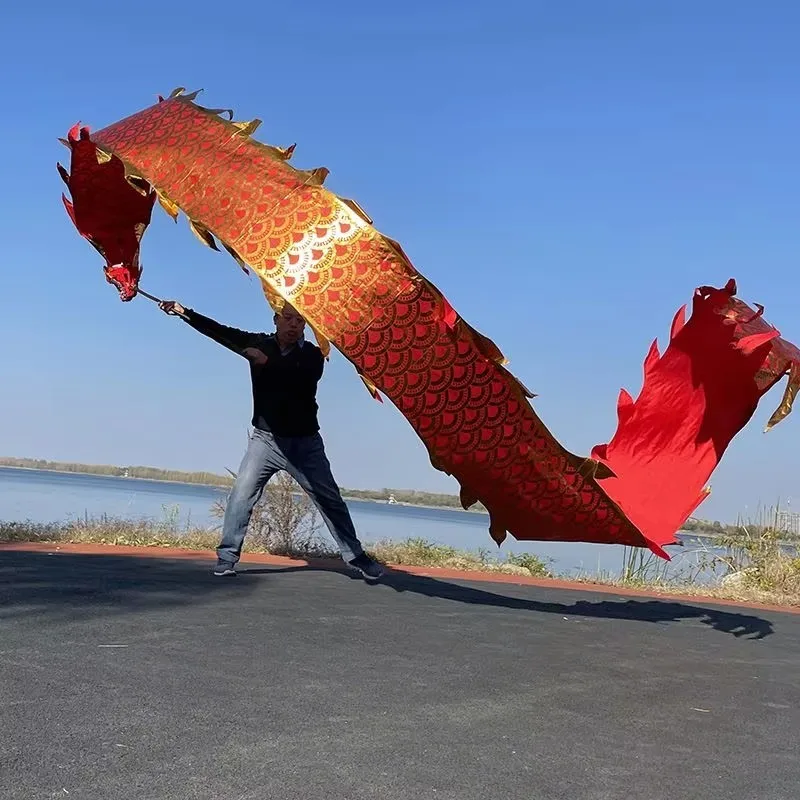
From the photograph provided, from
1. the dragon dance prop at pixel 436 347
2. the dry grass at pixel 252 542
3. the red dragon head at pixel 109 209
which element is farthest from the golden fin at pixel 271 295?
the dry grass at pixel 252 542

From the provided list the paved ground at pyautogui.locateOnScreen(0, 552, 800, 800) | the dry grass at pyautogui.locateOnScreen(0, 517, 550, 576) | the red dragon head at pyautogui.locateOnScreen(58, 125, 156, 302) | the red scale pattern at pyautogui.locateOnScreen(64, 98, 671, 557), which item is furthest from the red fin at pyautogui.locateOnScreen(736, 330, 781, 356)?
the dry grass at pyautogui.locateOnScreen(0, 517, 550, 576)

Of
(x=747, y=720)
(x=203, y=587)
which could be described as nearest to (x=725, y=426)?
(x=747, y=720)

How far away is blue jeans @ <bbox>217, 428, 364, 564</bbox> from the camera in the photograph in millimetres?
7449

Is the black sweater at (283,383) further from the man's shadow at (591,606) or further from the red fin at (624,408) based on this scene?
the red fin at (624,408)

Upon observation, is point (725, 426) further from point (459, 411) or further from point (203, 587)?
point (203, 587)

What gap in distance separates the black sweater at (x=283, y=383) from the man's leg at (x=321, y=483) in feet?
0.45

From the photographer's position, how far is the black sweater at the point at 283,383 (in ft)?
23.9

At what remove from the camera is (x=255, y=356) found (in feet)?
23.5

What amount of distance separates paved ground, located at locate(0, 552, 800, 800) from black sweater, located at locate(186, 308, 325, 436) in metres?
1.37

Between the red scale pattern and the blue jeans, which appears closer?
the red scale pattern

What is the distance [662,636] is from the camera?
20.9 ft

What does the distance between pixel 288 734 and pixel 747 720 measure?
215 cm

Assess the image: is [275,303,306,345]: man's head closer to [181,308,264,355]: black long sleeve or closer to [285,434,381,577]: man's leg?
[181,308,264,355]: black long sleeve

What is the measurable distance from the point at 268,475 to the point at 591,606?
2.96 metres
